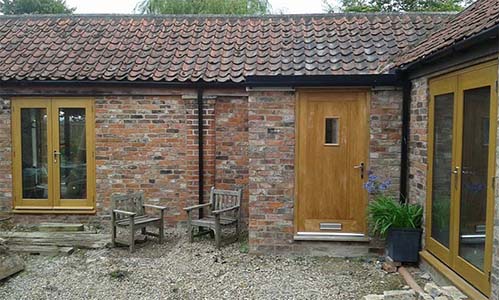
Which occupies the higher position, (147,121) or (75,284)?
(147,121)

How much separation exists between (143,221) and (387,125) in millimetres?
3920

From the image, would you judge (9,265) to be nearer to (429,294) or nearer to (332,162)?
(332,162)

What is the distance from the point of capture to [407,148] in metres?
6.12

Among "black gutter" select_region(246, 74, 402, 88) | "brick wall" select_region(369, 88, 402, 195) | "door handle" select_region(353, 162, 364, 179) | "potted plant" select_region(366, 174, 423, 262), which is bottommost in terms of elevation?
"potted plant" select_region(366, 174, 423, 262)

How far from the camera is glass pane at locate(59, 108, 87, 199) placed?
7.75 metres

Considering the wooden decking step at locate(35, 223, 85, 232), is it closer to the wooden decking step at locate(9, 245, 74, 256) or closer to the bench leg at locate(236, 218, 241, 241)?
the wooden decking step at locate(9, 245, 74, 256)

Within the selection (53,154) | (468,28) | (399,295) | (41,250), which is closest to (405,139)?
(468,28)

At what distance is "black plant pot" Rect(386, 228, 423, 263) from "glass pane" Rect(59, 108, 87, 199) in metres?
5.32

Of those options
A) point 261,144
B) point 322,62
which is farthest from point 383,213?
point 322,62

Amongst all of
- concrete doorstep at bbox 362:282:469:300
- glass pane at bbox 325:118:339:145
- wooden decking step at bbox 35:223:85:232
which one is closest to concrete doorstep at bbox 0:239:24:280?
wooden decking step at bbox 35:223:85:232

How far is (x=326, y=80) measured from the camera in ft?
19.7

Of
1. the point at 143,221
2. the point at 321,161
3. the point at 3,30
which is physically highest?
the point at 3,30

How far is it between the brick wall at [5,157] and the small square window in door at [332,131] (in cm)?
558

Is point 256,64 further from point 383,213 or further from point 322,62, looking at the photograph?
point 383,213
